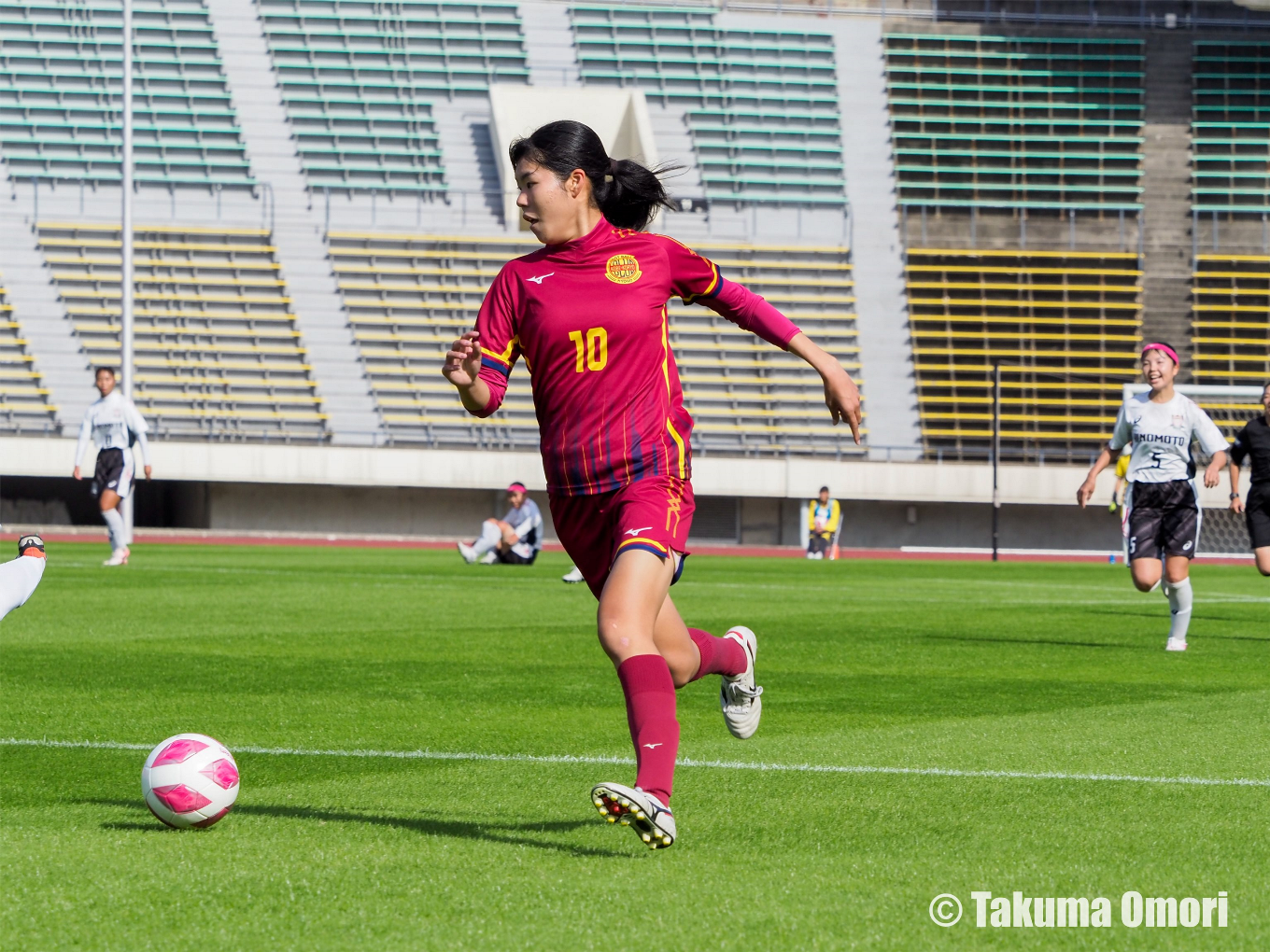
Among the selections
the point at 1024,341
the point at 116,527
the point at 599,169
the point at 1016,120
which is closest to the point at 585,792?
the point at 599,169

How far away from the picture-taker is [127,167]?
27.6 meters

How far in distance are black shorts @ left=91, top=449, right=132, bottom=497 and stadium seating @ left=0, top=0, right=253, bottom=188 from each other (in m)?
18.4

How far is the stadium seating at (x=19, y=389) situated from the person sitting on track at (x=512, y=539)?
12.7 metres

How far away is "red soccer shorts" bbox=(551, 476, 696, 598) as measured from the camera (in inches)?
186

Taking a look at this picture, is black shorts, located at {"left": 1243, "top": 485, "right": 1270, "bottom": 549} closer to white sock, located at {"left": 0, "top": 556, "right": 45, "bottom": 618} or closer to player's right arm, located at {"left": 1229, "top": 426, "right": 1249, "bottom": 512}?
player's right arm, located at {"left": 1229, "top": 426, "right": 1249, "bottom": 512}

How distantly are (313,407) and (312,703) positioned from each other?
2700 cm

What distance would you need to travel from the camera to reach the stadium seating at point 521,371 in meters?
34.8

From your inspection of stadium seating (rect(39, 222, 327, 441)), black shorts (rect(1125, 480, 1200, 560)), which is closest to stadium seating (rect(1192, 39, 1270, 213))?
stadium seating (rect(39, 222, 327, 441))

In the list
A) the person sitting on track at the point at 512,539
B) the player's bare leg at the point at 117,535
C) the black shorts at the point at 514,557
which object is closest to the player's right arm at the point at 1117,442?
the player's bare leg at the point at 117,535

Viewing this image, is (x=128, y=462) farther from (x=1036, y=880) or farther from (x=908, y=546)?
(x=908, y=546)

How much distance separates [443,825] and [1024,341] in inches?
1277

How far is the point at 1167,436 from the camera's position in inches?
445

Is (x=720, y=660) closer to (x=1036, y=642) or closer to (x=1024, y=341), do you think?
(x=1036, y=642)

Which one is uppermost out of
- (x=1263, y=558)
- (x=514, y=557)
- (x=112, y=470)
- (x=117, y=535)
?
(x=514, y=557)
